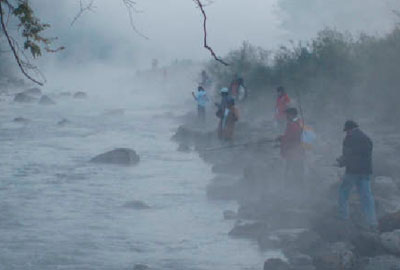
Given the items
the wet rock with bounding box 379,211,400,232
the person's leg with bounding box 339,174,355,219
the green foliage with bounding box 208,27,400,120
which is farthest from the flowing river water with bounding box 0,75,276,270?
the green foliage with bounding box 208,27,400,120

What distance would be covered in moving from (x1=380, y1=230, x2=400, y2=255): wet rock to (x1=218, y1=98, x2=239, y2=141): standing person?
686 centimetres

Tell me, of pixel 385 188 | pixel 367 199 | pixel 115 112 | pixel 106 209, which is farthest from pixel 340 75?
pixel 115 112

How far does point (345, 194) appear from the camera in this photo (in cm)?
998

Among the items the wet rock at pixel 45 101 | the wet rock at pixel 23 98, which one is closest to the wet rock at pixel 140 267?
the wet rock at pixel 45 101

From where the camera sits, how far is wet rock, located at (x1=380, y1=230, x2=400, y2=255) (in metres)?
8.69

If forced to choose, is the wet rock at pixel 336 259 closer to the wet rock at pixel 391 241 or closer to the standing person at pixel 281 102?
the wet rock at pixel 391 241

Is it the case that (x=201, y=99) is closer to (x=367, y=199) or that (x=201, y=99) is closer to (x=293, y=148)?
(x=293, y=148)

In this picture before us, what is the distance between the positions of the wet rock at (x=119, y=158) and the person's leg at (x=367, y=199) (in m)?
9.57

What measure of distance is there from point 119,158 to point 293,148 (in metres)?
7.58

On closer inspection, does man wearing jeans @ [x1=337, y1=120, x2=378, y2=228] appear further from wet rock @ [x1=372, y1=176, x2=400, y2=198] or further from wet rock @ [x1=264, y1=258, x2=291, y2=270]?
wet rock @ [x1=372, y1=176, x2=400, y2=198]

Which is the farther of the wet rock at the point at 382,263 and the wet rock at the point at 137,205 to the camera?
the wet rock at the point at 137,205

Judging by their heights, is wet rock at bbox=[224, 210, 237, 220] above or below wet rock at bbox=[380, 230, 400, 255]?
above

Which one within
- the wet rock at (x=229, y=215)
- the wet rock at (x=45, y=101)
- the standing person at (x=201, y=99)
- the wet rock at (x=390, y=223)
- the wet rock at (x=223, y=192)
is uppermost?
the wet rock at (x=45, y=101)

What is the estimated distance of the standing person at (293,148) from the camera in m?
11.6
